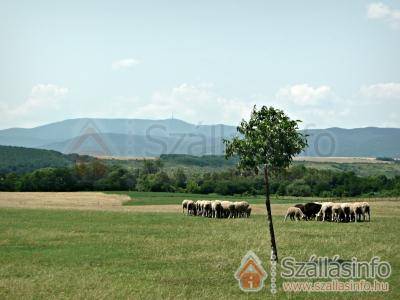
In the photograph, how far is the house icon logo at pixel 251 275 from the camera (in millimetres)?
20578

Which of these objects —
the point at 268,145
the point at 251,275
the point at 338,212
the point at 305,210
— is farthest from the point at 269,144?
the point at 305,210

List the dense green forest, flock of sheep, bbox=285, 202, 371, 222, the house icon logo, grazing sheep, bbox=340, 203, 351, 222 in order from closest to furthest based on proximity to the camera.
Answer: the house icon logo < flock of sheep, bbox=285, 202, 371, 222 < grazing sheep, bbox=340, 203, 351, 222 < the dense green forest

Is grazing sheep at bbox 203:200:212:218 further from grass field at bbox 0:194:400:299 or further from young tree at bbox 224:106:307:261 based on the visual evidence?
young tree at bbox 224:106:307:261

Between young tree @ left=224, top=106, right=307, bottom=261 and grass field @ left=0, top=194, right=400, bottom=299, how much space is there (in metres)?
4.40

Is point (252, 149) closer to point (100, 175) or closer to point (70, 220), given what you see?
point (70, 220)

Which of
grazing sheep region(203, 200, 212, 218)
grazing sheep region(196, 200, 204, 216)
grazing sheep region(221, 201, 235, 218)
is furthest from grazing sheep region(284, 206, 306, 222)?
grazing sheep region(196, 200, 204, 216)

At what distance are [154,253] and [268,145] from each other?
8185 mm

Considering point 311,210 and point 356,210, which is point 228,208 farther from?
point 356,210

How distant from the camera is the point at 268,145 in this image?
25797 millimetres

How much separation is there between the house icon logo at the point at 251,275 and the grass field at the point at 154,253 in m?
0.38

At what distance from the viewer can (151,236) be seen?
35.7 metres

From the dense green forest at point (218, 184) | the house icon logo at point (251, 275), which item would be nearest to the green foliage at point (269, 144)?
the house icon logo at point (251, 275)

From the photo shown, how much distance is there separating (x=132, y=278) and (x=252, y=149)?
812cm

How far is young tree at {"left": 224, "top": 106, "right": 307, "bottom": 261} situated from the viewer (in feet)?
84.6
